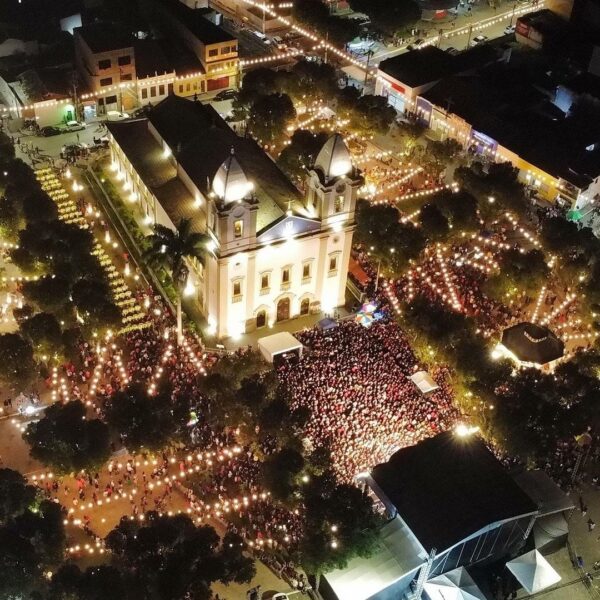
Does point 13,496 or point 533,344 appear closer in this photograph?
point 13,496

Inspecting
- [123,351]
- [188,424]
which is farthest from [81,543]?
[123,351]

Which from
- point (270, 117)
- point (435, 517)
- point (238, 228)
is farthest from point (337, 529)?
point (270, 117)

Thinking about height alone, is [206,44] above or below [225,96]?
above

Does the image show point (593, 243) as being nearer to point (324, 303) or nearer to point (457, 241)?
point (457, 241)

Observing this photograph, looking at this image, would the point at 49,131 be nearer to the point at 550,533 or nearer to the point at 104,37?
the point at 104,37

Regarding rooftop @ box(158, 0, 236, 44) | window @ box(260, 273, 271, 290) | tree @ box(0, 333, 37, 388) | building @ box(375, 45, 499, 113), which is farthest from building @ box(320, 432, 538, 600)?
rooftop @ box(158, 0, 236, 44)

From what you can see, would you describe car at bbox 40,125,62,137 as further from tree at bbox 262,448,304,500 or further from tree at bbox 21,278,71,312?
tree at bbox 262,448,304,500

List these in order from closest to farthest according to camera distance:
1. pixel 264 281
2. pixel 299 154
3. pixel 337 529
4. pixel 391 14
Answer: pixel 337 529 < pixel 264 281 < pixel 299 154 < pixel 391 14
